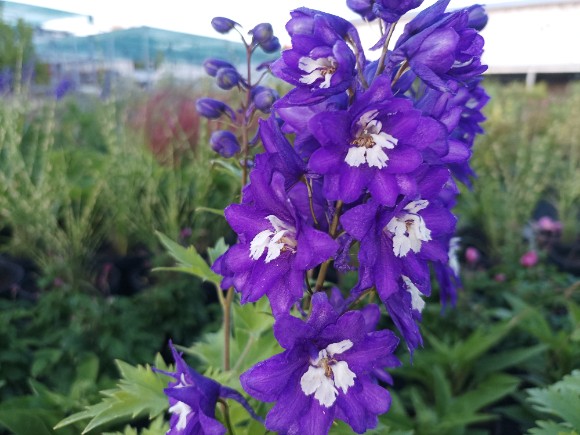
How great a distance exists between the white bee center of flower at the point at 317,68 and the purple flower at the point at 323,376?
340mm

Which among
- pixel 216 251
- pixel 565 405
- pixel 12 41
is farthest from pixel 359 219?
pixel 12 41

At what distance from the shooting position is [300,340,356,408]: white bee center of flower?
784mm

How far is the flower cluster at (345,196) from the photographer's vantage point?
2.48 ft

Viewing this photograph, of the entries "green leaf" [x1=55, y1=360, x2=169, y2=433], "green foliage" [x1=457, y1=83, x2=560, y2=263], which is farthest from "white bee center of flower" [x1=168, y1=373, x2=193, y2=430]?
"green foliage" [x1=457, y1=83, x2=560, y2=263]

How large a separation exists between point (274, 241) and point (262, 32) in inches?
30.8

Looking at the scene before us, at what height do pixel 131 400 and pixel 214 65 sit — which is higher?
pixel 214 65

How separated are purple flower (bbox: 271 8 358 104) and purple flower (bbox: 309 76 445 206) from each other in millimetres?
47

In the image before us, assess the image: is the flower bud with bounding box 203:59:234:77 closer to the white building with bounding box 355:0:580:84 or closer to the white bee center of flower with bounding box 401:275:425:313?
the white bee center of flower with bounding box 401:275:425:313

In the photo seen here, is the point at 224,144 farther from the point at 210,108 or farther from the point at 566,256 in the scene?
the point at 566,256

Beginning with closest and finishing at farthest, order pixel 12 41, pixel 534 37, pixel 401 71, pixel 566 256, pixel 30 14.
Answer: pixel 401 71 → pixel 566 256 → pixel 12 41 → pixel 30 14 → pixel 534 37

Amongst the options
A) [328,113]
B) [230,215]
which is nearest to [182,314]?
[230,215]

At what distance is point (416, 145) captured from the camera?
0.76m

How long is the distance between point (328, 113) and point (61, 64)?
994 cm

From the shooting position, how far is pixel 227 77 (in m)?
1.37
